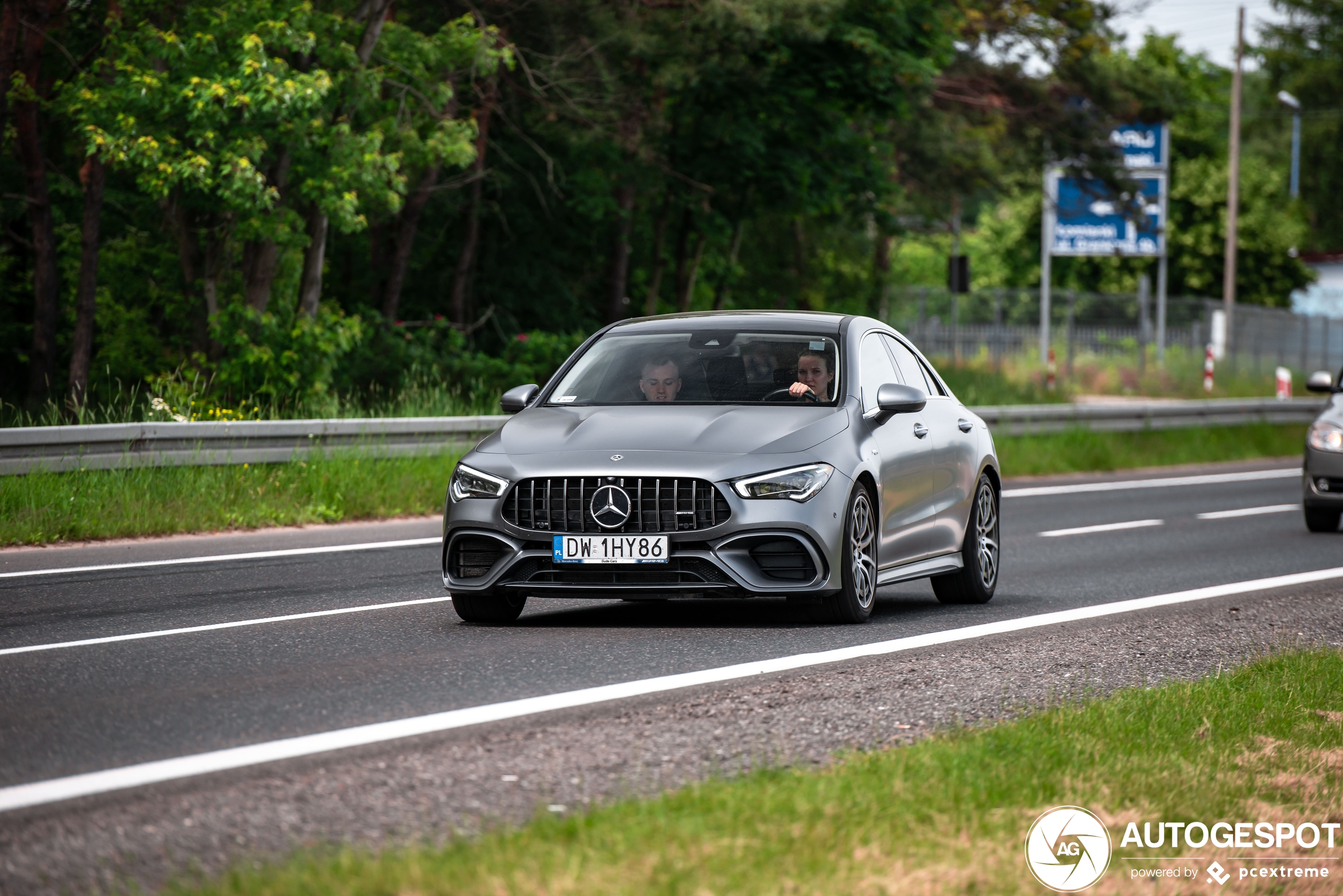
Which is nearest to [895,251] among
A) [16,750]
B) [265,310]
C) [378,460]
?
[265,310]

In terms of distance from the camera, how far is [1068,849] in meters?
4.80

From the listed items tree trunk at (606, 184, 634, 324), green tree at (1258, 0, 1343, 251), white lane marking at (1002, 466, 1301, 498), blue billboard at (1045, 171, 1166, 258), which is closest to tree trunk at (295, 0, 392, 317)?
white lane marking at (1002, 466, 1301, 498)

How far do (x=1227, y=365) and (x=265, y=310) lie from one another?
31.9 m

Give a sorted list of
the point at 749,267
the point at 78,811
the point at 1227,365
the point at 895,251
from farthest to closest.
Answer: the point at 895,251 → the point at 1227,365 → the point at 749,267 → the point at 78,811

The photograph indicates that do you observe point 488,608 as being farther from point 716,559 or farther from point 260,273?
point 260,273

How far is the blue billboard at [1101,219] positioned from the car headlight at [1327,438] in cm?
2086

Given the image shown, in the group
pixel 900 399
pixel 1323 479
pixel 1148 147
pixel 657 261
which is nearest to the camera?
pixel 900 399

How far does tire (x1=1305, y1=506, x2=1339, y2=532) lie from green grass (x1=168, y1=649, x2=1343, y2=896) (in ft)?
32.3

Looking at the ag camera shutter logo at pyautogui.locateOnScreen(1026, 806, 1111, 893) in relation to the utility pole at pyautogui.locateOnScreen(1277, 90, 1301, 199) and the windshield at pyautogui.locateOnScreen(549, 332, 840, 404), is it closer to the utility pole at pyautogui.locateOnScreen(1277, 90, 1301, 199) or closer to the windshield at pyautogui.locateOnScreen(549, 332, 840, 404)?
the windshield at pyautogui.locateOnScreen(549, 332, 840, 404)

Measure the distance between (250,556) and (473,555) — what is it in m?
4.09

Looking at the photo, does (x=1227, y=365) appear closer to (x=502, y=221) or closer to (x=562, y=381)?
(x=502, y=221)

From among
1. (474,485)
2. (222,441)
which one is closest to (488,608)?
(474,485)

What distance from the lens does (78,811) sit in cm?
503

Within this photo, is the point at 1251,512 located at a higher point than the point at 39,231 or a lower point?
lower
